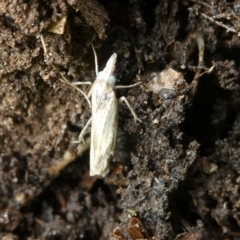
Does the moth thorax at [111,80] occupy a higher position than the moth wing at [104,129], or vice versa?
the moth thorax at [111,80]

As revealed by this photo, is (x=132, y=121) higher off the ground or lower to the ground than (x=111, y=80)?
lower

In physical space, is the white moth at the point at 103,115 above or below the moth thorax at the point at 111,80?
below

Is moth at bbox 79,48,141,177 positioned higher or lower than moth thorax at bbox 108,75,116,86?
lower

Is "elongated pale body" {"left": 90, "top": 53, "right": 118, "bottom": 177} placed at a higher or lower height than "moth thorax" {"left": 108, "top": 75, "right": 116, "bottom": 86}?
lower

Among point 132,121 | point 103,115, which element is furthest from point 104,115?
point 132,121

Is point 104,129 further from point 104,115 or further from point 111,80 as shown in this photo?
Result: point 111,80
